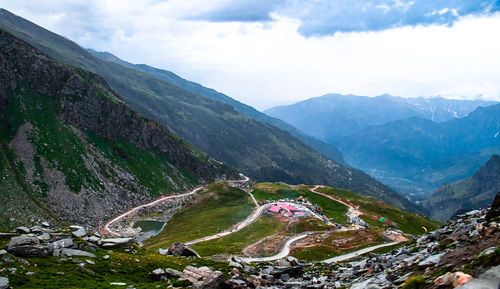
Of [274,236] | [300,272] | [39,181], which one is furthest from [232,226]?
[39,181]

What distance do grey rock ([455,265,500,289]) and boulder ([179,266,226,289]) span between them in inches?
826

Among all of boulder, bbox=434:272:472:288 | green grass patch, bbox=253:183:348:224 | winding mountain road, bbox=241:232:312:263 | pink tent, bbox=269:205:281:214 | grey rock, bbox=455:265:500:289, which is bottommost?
green grass patch, bbox=253:183:348:224

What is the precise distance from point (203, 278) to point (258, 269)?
1268cm

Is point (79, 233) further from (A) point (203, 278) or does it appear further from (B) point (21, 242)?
(A) point (203, 278)

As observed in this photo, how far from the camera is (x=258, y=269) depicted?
42344 millimetres

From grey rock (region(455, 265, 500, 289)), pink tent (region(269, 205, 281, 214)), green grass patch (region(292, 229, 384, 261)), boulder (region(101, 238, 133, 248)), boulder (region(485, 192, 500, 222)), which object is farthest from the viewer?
pink tent (region(269, 205, 281, 214))

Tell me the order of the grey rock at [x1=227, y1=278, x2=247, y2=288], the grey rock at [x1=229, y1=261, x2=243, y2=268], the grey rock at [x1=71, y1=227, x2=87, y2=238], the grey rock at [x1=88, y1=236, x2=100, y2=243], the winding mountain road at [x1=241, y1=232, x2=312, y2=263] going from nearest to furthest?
1. the grey rock at [x1=227, y1=278, x2=247, y2=288]
2. the grey rock at [x1=71, y1=227, x2=87, y2=238]
3. the grey rock at [x1=88, y1=236, x2=100, y2=243]
4. the grey rock at [x1=229, y1=261, x2=243, y2=268]
5. the winding mountain road at [x1=241, y1=232, x2=312, y2=263]

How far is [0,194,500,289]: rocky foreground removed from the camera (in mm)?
17875

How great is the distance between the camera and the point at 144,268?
36656mm

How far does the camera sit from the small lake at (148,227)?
131 m

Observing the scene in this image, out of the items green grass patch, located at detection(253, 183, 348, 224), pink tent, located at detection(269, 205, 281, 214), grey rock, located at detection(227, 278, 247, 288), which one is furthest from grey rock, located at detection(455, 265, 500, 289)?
green grass patch, located at detection(253, 183, 348, 224)

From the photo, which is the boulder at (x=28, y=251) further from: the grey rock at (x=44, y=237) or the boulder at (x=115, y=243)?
the boulder at (x=115, y=243)

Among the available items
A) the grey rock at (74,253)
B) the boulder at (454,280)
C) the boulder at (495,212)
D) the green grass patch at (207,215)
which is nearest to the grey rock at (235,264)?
the grey rock at (74,253)

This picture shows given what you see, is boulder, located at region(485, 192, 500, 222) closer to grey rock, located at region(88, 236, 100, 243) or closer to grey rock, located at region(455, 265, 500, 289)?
grey rock, located at region(455, 265, 500, 289)
